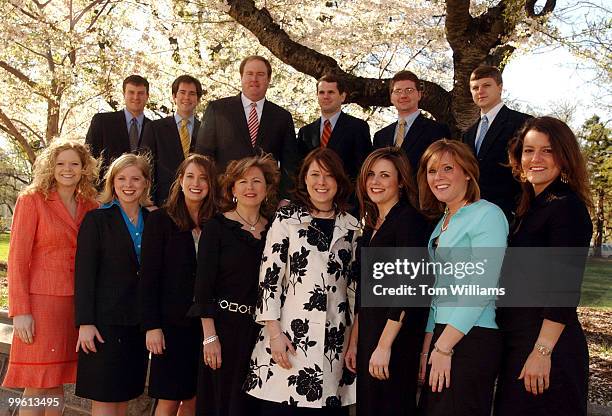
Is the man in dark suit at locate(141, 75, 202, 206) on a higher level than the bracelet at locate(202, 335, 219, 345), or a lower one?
higher

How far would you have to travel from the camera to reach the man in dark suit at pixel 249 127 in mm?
4668

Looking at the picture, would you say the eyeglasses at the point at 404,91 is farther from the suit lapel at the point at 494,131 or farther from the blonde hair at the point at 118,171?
the blonde hair at the point at 118,171

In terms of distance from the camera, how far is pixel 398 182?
3.13 meters

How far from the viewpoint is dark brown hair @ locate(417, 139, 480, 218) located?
2.86 metres

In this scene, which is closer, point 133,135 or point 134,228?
point 134,228

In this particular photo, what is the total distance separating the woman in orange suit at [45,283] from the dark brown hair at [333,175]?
160 cm

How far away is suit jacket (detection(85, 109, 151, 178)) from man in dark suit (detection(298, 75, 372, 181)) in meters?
1.58

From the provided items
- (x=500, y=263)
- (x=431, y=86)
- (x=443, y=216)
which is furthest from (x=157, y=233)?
(x=431, y=86)

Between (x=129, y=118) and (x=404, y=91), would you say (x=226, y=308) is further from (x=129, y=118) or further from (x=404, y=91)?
(x=129, y=118)

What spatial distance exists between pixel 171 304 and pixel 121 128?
236cm

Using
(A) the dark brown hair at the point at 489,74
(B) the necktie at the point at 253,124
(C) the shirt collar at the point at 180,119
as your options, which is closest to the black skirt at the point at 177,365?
(B) the necktie at the point at 253,124

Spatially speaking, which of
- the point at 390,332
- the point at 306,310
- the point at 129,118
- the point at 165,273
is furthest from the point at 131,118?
the point at 390,332

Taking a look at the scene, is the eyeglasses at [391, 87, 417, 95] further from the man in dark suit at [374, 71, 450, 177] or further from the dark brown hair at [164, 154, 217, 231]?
the dark brown hair at [164, 154, 217, 231]

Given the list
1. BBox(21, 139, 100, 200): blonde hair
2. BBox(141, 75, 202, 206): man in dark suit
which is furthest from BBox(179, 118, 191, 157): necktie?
BBox(21, 139, 100, 200): blonde hair
